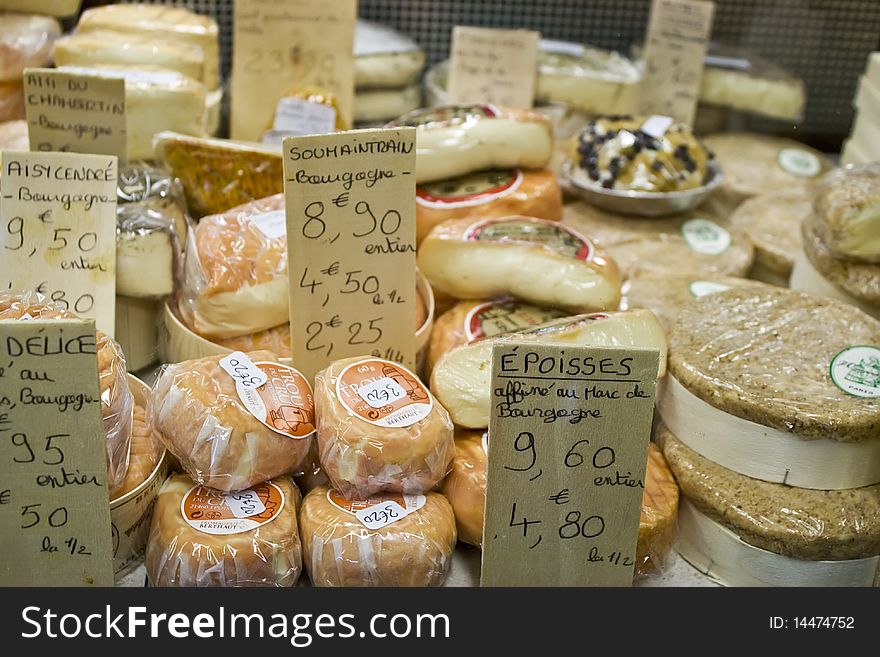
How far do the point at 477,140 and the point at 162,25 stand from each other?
0.99 m

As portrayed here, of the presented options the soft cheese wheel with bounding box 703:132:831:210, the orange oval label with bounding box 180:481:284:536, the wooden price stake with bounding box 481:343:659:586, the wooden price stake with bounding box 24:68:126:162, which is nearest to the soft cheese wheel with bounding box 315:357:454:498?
the orange oval label with bounding box 180:481:284:536

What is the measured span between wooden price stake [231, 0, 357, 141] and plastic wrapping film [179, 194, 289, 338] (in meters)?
0.80

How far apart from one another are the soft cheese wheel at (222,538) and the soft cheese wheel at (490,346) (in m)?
0.32

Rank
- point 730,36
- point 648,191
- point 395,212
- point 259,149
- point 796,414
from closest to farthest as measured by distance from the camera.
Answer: point 796,414, point 395,212, point 259,149, point 648,191, point 730,36

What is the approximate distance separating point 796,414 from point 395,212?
737 millimetres

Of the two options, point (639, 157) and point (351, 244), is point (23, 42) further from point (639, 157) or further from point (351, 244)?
point (639, 157)

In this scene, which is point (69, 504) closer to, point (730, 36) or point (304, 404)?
point (304, 404)

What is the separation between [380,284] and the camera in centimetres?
162

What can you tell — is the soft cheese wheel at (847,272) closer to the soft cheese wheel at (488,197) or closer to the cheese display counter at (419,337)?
the cheese display counter at (419,337)

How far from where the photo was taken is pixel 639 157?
2438 millimetres

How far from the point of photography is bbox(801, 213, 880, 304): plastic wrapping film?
1.89m

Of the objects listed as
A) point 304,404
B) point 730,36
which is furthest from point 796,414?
point 730,36

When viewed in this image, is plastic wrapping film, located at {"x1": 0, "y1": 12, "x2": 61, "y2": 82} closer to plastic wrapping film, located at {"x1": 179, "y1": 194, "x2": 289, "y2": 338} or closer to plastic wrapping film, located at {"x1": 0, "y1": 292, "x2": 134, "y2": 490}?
plastic wrapping film, located at {"x1": 179, "y1": 194, "x2": 289, "y2": 338}
